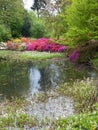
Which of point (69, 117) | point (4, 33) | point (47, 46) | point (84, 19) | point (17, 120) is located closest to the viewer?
point (69, 117)

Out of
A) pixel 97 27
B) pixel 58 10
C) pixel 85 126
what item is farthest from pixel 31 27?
pixel 85 126

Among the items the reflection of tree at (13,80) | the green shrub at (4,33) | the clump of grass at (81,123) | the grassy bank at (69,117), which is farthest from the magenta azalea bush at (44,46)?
the clump of grass at (81,123)

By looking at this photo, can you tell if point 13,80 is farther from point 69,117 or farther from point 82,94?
point 69,117

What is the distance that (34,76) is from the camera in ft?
67.6

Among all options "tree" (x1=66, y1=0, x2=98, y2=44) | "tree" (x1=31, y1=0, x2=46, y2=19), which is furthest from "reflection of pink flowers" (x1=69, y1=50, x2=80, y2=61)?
"tree" (x1=31, y1=0, x2=46, y2=19)

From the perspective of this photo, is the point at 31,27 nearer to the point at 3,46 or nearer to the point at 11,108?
the point at 3,46

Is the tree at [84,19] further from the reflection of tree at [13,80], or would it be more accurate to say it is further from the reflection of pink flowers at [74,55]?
the reflection of tree at [13,80]

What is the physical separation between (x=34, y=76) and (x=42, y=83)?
2.55 meters

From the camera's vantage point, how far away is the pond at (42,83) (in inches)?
470

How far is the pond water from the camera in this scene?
53.8 ft

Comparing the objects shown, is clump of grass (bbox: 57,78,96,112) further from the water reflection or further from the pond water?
the pond water

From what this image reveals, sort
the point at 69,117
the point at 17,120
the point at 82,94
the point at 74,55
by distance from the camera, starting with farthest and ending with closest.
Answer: the point at 74,55, the point at 82,94, the point at 17,120, the point at 69,117

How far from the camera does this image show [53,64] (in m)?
26.2

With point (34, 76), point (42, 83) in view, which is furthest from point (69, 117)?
point (34, 76)
